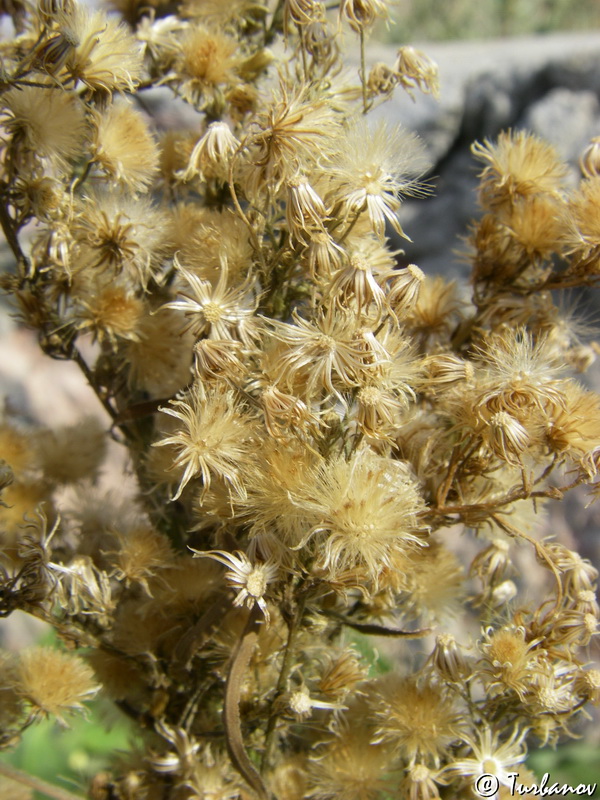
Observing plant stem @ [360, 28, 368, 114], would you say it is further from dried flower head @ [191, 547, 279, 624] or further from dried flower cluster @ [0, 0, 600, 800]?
dried flower head @ [191, 547, 279, 624]

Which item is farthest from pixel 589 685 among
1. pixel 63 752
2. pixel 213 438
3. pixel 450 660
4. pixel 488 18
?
pixel 488 18

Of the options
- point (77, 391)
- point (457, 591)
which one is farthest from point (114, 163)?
point (77, 391)

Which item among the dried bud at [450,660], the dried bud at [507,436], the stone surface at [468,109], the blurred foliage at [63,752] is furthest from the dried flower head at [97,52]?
the stone surface at [468,109]

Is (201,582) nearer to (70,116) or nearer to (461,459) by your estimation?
(461,459)

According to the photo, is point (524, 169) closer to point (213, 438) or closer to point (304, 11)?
point (304, 11)

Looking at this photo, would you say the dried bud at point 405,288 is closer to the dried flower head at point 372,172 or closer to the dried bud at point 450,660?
the dried flower head at point 372,172

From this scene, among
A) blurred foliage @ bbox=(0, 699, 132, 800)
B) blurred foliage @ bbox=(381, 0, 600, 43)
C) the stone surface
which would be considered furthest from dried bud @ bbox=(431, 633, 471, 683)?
blurred foliage @ bbox=(381, 0, 600, 43)
